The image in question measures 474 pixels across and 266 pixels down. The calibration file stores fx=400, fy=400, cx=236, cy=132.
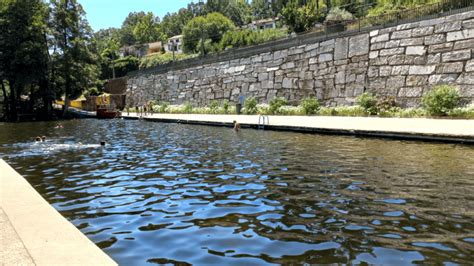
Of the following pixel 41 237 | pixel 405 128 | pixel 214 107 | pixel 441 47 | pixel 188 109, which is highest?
pixel 441 47

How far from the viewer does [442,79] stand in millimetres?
19844

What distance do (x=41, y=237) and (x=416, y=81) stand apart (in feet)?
68.0

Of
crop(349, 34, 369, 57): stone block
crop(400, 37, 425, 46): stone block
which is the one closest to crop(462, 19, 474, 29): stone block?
crop(400, 37, 425, 46): stone block

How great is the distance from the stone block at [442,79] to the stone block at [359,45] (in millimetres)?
4767

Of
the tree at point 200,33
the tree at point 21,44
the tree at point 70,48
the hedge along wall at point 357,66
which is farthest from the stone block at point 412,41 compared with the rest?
the tree at point 200,33

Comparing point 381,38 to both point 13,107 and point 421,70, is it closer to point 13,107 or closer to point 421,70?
point 421,70

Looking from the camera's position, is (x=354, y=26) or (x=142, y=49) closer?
(x=354, y=26)

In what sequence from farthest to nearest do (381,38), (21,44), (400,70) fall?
(21,44), (381,38), (400,70)

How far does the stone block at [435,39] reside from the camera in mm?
19953

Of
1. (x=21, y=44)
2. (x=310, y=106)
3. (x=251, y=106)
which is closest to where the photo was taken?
(x=310, y=106)

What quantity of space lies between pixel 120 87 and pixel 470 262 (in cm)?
6324

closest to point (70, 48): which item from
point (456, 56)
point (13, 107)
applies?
point (13, 107)

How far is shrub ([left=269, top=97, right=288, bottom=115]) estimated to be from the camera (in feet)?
94.1

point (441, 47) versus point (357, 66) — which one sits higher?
point (441, 47)
